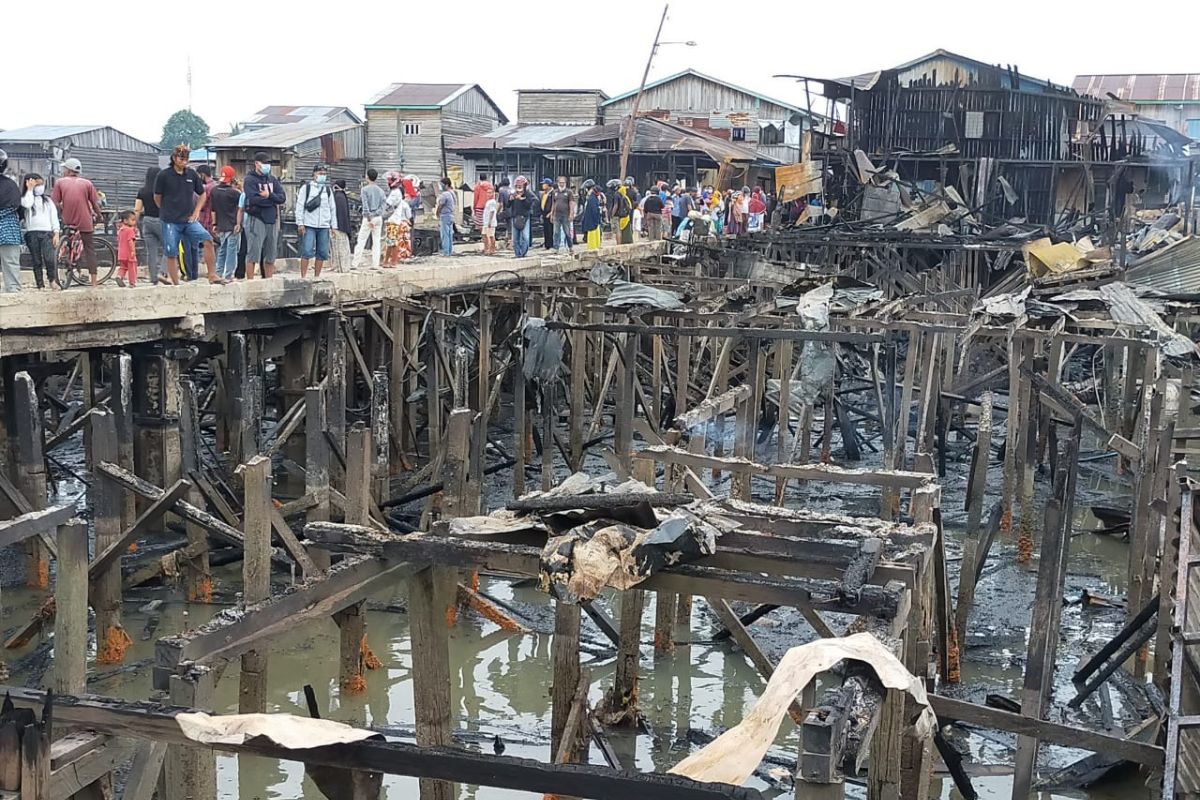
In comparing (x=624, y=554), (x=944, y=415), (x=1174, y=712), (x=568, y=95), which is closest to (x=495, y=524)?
(x=624, y=554)

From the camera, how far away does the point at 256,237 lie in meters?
12.7

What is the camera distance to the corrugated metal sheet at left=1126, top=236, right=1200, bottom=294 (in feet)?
56.5

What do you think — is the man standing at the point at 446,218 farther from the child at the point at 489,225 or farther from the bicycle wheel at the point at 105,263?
the bicycle wheel at the point at 105,263

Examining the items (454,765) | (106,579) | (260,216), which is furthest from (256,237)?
(454,765)

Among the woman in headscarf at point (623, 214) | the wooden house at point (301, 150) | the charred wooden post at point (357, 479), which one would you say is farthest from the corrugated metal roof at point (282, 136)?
the charred wooden post at point (357, 479)

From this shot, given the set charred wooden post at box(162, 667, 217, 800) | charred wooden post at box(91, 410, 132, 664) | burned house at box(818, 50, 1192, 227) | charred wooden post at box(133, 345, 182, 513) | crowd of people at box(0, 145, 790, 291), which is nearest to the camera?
charred wooden post at box(162, 667, 217, 800)

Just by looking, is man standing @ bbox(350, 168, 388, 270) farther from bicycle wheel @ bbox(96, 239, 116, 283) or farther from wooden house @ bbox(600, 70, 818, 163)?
wooden house @ bbox(600, 70, 818, 163)

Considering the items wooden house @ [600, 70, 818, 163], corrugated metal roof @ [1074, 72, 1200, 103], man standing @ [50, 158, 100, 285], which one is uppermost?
corrugated metal roof @ [1074, 72, 1200, 103]

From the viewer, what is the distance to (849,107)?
33250mm

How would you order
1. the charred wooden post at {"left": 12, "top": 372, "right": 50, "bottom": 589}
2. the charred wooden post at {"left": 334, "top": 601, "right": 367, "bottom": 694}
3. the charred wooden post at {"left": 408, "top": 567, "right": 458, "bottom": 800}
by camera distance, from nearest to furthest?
the charred wooden post at {"left": 408, "top": 567, "right": 458, "bottom": 800}
the charred wooden post at {"left": 334, "top": 601, "right": 367, "bottom": 694}
the charred wooden post at {"left": 12, "top": 372, "right": 50, "bottom": 589}

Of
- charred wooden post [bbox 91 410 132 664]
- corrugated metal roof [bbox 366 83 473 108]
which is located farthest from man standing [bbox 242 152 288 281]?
corrugated metal roof [bbox 366 83 473 108]

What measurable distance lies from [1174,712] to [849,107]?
2953 cm

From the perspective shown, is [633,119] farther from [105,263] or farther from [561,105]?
[105,263]

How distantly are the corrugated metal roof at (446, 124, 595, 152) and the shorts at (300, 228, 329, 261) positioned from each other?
18.9m
